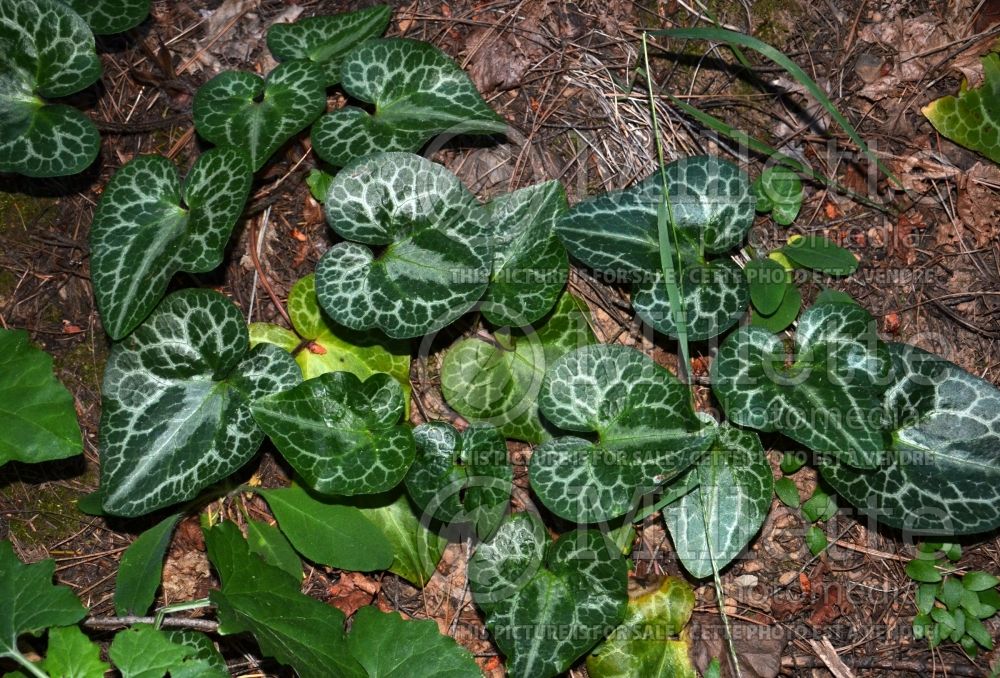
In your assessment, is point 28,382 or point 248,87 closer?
point 28,382

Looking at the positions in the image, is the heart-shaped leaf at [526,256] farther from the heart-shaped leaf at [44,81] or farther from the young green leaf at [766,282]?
the heart-shaped leaf at [44,81]

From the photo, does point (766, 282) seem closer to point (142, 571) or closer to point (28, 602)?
point (142, 571)

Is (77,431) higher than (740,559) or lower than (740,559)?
higher

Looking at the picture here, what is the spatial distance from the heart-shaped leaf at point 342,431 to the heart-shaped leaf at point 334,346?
0.18 m

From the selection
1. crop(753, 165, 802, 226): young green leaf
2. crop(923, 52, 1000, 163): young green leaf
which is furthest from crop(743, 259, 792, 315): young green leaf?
crop(923, 52, 1000, 163): young green leaf

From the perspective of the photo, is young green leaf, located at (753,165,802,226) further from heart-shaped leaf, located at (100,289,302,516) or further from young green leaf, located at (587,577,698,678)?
heart-shaped leaf, located at (100,289,302,516)

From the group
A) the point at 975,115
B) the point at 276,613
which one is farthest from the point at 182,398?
the point at 975,115

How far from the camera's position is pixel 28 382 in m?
2.99

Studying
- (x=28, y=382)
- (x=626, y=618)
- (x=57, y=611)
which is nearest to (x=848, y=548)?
(x=626, y=618)

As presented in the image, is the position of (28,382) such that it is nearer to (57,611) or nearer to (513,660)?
(57,611)

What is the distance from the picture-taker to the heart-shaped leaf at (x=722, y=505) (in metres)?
3.13

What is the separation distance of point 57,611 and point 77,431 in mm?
610

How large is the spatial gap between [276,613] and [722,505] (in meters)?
1.67

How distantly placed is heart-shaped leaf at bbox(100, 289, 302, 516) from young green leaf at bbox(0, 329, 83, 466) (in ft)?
0.54
